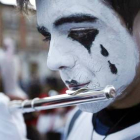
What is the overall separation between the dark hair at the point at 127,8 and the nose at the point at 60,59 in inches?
5.5

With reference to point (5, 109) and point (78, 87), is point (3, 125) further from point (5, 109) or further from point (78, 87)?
point (78, 87)

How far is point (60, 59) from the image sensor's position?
75cm

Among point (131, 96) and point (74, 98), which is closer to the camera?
point (74, 98)

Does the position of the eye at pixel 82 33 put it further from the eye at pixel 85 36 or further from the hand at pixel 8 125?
the hand at pixel 8 125

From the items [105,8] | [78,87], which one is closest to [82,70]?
[78,87]

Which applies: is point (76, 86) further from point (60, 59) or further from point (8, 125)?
point (8, 125)

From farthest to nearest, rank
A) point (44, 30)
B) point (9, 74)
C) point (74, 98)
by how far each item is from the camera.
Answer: point (9, 74)
point (44, 30)
point (74, 98)

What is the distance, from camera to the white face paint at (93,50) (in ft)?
2.45

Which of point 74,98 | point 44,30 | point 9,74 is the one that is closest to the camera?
point 74,98

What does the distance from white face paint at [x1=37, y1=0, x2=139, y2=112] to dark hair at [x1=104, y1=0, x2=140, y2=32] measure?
0.04ft

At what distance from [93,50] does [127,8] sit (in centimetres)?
12

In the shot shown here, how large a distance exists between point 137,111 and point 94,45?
0.19m

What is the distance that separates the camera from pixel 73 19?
0.75 meters

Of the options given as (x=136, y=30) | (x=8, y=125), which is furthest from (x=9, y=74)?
(x=136, y=30)
